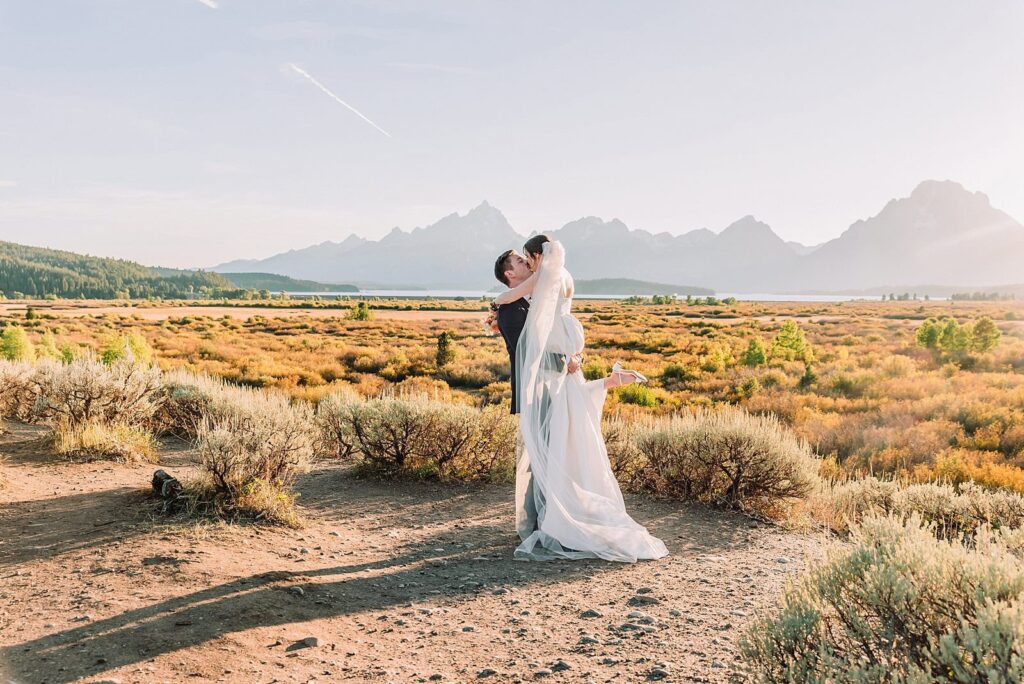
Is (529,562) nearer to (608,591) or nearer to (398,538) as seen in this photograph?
(608,591)

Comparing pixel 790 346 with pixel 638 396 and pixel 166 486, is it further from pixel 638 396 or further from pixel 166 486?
pixel 166 486

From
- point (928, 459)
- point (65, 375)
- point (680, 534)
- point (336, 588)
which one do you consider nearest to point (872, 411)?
point (928, 459)

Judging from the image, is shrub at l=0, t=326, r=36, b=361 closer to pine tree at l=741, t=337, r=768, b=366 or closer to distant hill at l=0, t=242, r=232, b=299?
pine tree at l=741, t=337, r=768, b=366

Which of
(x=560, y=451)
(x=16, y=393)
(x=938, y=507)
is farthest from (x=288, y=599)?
(x=16, y=393)

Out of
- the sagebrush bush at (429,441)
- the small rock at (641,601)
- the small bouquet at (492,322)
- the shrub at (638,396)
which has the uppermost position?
the small bouquet at (492,322)

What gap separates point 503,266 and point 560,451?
1.71m

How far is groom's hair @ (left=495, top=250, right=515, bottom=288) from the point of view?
5.67m

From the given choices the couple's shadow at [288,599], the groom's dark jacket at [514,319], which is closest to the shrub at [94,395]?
the couple's shadow at [288,599]

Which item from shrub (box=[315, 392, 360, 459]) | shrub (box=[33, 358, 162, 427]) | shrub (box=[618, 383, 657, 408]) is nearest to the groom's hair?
shrub (box=[315, 392, 360, 459])

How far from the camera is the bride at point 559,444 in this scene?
561 cm

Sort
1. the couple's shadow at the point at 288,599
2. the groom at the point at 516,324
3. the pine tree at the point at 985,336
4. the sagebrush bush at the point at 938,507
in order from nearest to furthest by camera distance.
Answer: the couple's shadow at the point at 288,599, the groom at the point at 516,324, the sagebrush bush at the point at 938,507, the pine tree at the point at 985,336

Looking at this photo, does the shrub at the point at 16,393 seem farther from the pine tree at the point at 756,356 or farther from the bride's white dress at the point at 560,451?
the pine tree at the point at 756,356

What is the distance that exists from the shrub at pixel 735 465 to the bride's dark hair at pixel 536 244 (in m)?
3.34

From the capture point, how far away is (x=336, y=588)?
480cm
